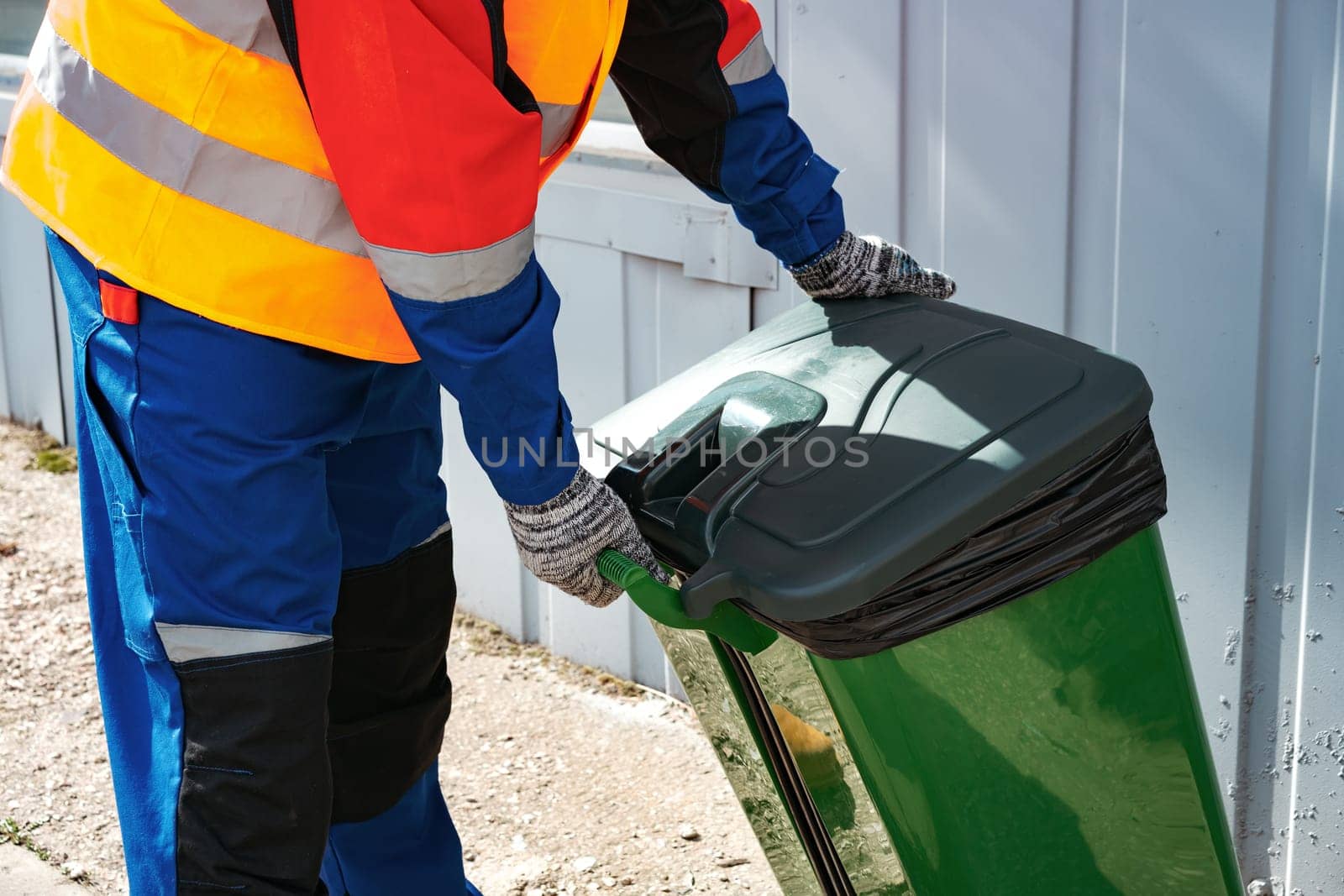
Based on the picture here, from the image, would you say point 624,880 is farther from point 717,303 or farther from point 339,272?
point 339,272

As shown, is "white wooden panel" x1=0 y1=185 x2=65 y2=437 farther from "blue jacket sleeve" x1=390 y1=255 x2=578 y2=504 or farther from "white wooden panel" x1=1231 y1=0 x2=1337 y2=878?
"white wooden panel" x1=1231 y1=0 x2=1337 y2=878

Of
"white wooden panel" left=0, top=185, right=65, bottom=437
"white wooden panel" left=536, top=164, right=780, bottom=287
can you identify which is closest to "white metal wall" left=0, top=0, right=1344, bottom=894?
"white wooden panel" left=536, top=164, right=780, bottom=287

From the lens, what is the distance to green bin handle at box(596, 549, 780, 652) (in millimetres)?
1463

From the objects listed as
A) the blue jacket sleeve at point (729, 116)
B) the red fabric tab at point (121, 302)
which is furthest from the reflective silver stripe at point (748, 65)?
the red fabric tab at point (121, 302)

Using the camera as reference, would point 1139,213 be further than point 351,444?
Yes

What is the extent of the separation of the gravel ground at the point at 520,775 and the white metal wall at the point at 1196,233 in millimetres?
931

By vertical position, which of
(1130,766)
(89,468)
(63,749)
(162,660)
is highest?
(89,468)

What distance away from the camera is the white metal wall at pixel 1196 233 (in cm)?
196

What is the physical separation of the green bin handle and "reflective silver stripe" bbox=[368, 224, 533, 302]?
1.06ft

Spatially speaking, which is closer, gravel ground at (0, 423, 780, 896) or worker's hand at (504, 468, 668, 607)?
worker's hand at (504, 468, 668, 607)

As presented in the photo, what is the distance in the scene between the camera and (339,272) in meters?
1.59

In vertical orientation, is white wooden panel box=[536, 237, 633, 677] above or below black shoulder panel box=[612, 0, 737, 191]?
below

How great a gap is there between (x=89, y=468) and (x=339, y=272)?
42 cm

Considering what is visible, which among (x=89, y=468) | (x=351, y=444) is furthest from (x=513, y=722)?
(x=89, y=468)
